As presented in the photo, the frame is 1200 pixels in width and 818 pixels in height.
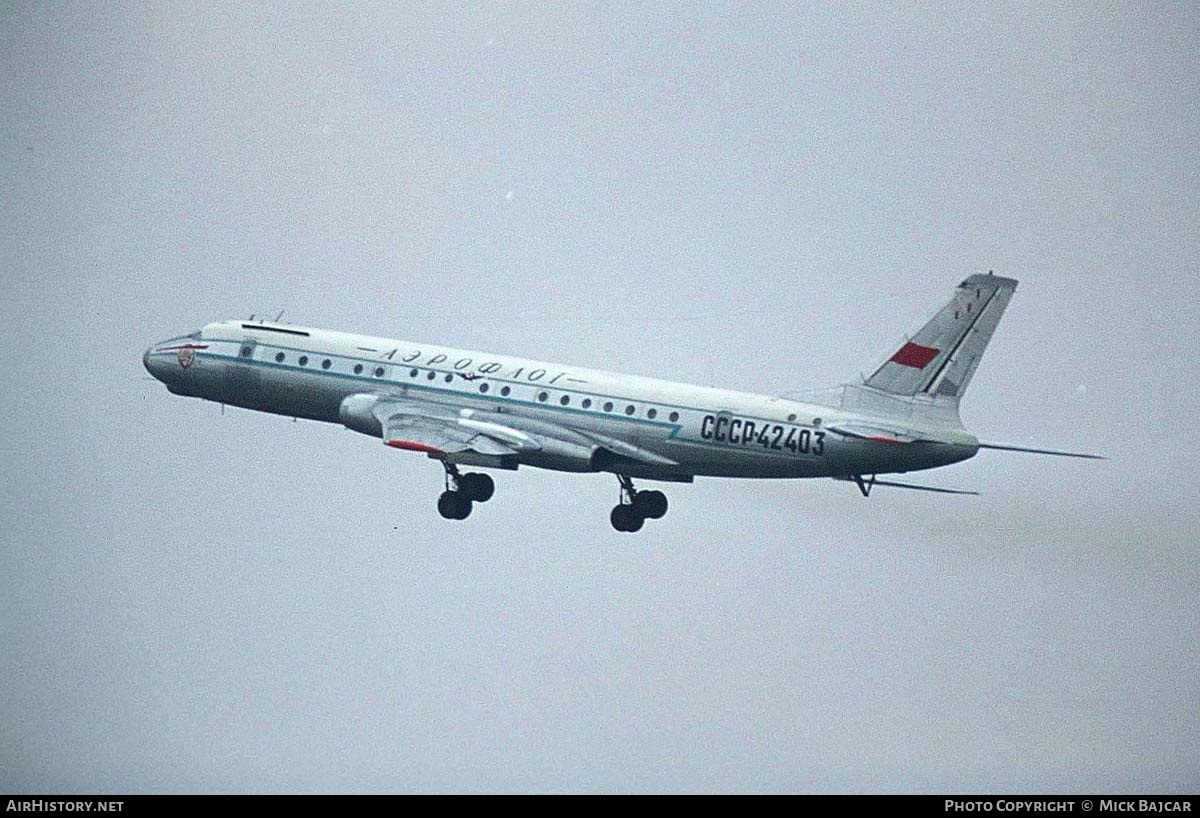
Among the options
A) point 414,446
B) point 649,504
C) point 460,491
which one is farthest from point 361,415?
point 649,504

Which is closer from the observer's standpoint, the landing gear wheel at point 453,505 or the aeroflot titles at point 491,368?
the aeroflot titles at point 491,368

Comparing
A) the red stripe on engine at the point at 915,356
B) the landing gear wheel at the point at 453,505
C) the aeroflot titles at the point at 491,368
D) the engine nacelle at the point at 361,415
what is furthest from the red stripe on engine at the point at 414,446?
the red stripe on engine at the point at 915,356

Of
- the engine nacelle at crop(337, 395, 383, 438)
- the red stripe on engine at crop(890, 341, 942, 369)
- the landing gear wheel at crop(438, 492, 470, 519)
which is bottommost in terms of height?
the landing gear wheel at crop(438, 492, 470, 519)

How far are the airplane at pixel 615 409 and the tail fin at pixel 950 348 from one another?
0.02 m

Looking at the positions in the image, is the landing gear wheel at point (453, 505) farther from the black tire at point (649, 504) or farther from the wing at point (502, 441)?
the black tire at point (649, 504)

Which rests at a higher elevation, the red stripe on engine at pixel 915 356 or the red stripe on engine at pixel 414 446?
the red stripe on engine at pixel 915 356

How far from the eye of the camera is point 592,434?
175 ft

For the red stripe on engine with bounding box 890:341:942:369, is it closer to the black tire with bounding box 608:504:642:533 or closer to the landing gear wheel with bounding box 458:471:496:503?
the black tire with bounding box 608:504:642:533

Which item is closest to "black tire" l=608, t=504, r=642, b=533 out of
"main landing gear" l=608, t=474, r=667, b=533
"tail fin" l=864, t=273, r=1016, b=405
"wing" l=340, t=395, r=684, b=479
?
"main landing gear" l=608, t=474, r=667, b=533

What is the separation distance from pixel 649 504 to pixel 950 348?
923 cm

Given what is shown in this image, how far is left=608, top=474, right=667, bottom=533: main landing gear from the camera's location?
56812mm

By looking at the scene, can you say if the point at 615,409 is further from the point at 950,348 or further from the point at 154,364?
the point at 154,364

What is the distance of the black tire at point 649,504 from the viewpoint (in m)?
56.9
